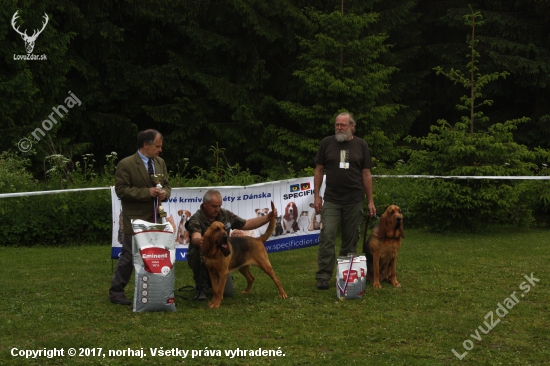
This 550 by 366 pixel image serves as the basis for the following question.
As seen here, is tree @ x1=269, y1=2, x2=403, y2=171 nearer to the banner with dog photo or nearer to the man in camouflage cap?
the banner with dog photo

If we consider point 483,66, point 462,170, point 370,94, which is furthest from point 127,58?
point 462,170

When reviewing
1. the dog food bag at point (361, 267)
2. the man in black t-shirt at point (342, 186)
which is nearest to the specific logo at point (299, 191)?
the man in black t-shirt at point (342, 186)

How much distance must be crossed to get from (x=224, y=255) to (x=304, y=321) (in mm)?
1037

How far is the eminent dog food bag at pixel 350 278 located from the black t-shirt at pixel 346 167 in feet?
2.96

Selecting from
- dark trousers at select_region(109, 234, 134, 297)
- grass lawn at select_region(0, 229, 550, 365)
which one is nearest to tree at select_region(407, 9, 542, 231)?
grass lawn at select_region(0, 229, 550, 365)

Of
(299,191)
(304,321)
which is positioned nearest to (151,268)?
(304,321)

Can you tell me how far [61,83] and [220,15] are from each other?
17.9 feet

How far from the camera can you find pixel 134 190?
6402mm

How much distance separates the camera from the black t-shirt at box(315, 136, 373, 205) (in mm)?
Result: 7359

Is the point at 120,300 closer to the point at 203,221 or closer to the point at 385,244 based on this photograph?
the point at 203,221

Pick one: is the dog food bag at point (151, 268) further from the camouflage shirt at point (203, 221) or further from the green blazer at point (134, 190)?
the camouflage shirt at point (203, 221)

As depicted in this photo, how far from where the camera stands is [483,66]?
21234 mm

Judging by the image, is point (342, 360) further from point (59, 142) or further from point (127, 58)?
point (127, 58)

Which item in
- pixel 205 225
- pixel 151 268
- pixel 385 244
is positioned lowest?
pixel 151 268
